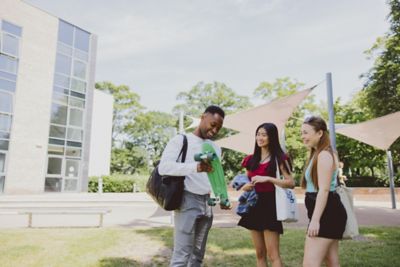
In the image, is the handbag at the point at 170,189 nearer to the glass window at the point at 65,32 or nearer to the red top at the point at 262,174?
the red top at the point at 262,174

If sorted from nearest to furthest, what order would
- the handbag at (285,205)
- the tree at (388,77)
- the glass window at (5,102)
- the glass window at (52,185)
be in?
the handbag at (285,205)
the tree at (388,77)
the glass window at (5,102)
the glass window at (52,185)

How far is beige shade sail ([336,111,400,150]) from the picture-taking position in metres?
7.19

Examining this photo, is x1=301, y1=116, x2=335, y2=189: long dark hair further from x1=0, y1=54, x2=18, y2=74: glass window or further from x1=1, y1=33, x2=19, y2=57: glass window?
x1=1, y1=33, x2=19, y2=57: glass window

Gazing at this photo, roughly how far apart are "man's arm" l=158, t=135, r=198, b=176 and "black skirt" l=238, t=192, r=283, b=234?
0.88m

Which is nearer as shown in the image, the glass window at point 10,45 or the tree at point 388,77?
the tree at point 388,77

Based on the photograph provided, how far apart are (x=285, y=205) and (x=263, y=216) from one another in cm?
21

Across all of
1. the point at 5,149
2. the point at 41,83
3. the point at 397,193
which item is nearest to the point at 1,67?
the point at 41,83

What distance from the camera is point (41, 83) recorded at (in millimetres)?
18469

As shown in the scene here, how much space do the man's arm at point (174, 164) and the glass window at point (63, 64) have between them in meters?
19.6

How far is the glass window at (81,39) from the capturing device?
20688 mm

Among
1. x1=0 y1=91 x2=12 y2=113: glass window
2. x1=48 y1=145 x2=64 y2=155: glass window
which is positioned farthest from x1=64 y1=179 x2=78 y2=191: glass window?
x1=0 y1=91 x2=12 y2=113: glass window

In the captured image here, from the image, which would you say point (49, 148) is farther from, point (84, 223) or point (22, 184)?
point (84, 223)

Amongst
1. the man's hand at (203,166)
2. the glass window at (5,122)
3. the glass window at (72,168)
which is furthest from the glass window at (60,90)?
the man's hand at (203,166)

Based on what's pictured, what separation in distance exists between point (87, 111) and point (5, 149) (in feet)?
18.2
